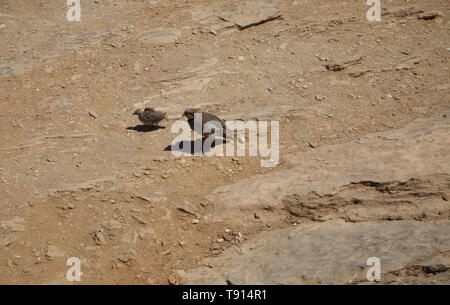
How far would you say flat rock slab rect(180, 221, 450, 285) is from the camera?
570 cm

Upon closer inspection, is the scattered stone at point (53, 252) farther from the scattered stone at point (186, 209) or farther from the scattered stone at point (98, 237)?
the scattered stone at point (186, 209)

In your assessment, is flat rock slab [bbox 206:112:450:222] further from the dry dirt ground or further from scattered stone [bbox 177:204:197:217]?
scattered stone [bbox 177:204:197:217]

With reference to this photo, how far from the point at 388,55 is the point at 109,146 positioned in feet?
28.6

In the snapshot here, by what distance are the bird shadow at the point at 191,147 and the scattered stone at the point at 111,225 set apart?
2.57 metres

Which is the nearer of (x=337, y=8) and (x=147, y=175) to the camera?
(x=147, y=175)

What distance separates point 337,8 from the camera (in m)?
14.2

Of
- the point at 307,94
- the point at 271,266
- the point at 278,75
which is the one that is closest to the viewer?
the point at 271,266

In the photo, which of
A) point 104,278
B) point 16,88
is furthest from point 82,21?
point 104,278

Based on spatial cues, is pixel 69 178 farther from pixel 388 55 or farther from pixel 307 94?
pixel 388 55

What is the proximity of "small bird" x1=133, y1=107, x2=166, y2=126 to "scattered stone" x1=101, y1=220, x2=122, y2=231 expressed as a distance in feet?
11.1

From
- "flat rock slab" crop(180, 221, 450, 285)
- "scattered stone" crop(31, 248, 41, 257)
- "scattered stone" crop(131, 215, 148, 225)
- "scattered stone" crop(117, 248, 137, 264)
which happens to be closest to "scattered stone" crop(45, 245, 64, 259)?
"scattered stone" crop(31, 248, 41, 257)

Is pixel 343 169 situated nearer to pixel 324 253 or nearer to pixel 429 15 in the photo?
pixel 324 253

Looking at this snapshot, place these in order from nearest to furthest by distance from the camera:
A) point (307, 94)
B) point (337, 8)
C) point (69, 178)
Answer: point (69, 178)
point (307, 94)
point (337, 8)

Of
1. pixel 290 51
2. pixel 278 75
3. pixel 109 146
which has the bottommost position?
pixel 109 146
